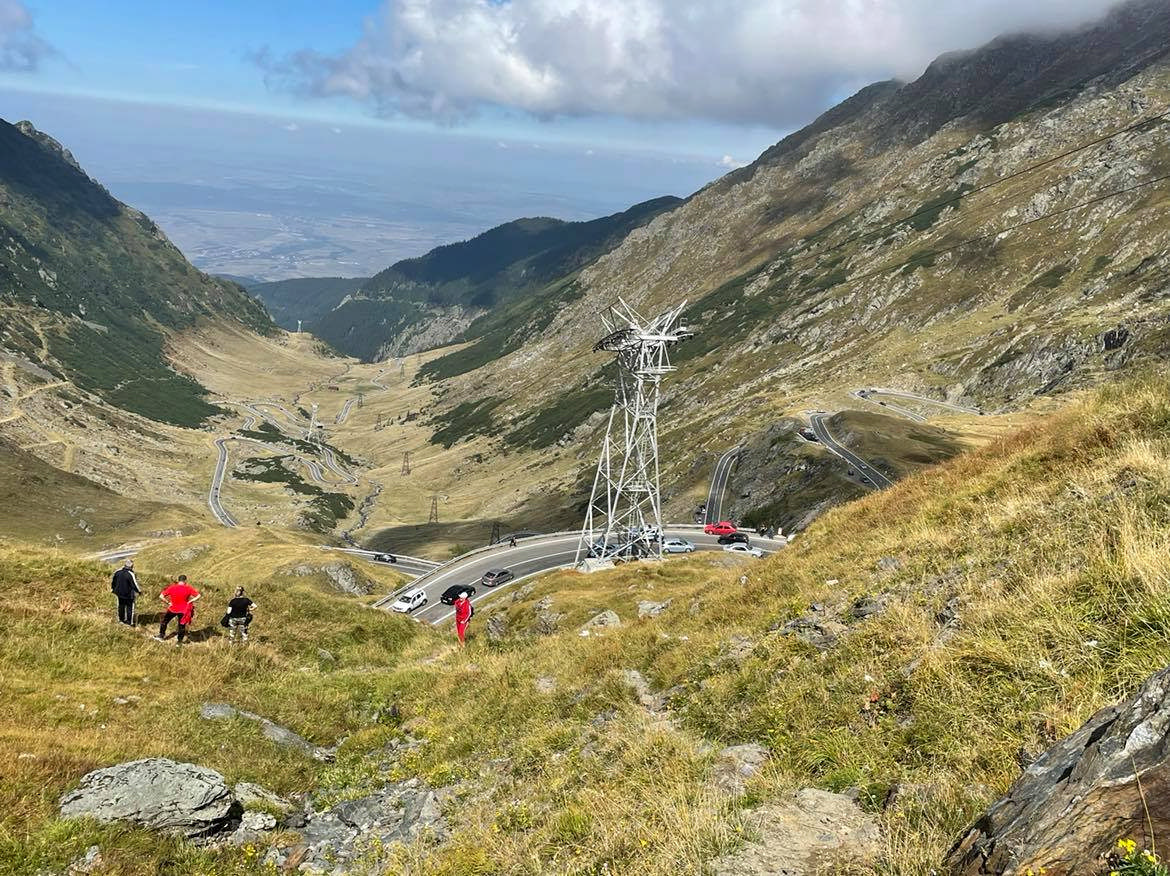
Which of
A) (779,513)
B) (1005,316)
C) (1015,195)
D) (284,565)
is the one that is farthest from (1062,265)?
(284,565)

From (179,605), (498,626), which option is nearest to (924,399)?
(498,626)

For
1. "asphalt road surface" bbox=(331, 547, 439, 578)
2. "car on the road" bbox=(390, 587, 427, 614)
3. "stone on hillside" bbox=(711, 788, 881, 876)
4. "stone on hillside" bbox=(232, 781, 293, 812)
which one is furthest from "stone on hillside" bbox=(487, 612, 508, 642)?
"asphalt road surface" bbox=(331, 547, 439, 578)

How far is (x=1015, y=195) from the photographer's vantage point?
18525 cm

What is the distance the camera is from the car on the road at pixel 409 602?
204 ft

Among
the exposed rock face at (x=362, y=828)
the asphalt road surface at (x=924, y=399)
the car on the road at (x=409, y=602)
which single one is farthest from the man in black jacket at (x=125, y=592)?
the asphalt road surface at (x=924, y=399)

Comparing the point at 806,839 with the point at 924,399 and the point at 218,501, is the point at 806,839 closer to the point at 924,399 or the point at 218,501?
the point at 924,399

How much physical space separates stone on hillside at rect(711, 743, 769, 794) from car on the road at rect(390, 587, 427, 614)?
189 ft

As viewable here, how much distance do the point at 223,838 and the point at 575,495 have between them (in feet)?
418

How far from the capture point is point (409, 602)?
206 ft

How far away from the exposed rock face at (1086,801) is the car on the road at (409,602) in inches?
2445

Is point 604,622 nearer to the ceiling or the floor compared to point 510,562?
nearer to the ceiling

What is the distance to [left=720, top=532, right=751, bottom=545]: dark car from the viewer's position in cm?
6786

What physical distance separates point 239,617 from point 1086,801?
21513 mm

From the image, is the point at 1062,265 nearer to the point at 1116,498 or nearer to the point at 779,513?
the point at 779,513
